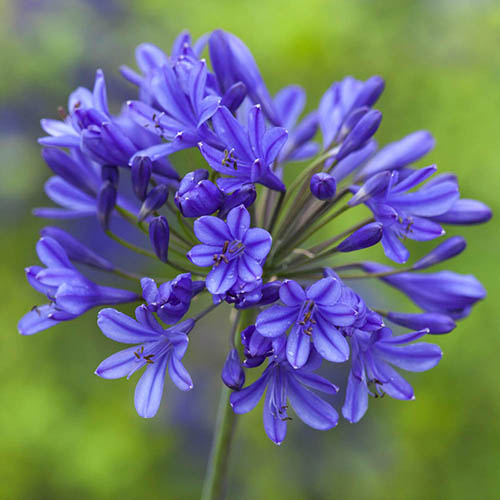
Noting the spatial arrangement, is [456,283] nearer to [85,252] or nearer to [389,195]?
[389,195]

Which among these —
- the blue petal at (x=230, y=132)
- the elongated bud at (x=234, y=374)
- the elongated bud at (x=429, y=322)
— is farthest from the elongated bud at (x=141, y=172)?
the elongated bud at (x=429, y=322)

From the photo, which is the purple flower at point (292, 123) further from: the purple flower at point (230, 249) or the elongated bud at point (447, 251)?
the purple flower at point (230, 249)

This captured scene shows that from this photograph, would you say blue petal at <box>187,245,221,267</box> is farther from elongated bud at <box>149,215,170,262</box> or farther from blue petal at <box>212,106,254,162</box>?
blue petal at <box>212,106,254,162</box>

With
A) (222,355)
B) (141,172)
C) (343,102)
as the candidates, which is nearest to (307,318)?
(141,172)

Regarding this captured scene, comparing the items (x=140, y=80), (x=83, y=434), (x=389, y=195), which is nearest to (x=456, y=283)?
(x=389, y=195)

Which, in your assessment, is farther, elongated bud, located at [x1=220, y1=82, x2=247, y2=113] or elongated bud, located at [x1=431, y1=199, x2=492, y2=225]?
elongated bud, located at [x1=431, y1=199, x2=492, y2=225]

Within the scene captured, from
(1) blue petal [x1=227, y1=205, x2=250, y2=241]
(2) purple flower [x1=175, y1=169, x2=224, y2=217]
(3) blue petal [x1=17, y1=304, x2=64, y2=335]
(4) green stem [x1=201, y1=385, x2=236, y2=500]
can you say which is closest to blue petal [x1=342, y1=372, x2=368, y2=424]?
(4) green stem [x1=201, y1=385, x2=236, y2=500]
